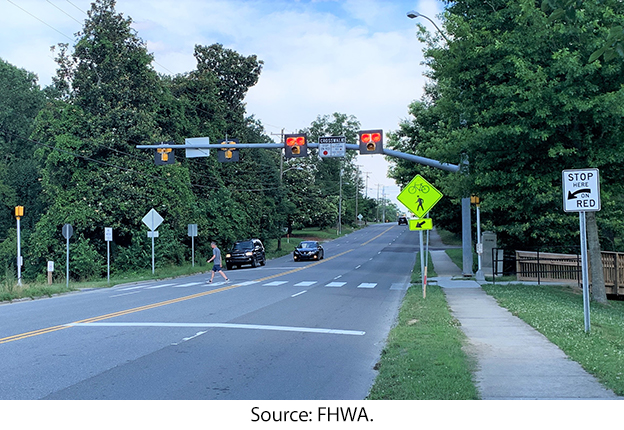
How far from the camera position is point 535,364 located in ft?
26.8

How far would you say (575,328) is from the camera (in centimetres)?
1104

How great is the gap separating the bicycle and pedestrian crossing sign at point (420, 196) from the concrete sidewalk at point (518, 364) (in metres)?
4.53

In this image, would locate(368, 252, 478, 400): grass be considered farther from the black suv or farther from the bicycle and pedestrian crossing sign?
the black suv

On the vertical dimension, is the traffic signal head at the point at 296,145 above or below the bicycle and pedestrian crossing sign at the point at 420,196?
above

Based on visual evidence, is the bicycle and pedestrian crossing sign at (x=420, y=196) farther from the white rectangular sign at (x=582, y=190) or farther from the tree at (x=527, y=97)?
the white rectangular sign at (x=582, y=190)

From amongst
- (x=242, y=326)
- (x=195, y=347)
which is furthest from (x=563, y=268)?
(x=195, y=347)

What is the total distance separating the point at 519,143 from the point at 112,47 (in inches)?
Result: 1142

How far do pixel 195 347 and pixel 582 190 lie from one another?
7.28 meters

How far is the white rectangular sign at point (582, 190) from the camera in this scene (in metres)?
10.5

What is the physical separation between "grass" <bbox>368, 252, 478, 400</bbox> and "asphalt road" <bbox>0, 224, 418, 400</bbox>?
1.11 feet

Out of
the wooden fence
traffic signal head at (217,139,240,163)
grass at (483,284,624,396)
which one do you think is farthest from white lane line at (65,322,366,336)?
the wooden fence

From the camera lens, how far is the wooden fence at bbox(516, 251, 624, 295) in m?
21.9

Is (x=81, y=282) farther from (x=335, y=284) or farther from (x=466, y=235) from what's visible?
(x=466, y=235)

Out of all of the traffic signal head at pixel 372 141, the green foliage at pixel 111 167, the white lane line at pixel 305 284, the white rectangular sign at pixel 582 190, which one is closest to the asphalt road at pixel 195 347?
the white rectangular sign at pixel 582 190
